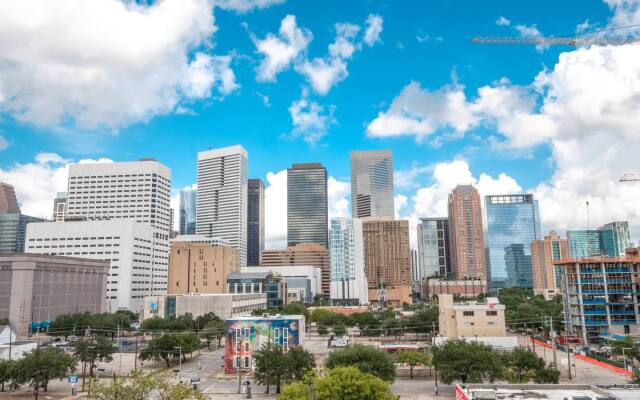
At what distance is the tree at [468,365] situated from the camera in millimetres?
57688

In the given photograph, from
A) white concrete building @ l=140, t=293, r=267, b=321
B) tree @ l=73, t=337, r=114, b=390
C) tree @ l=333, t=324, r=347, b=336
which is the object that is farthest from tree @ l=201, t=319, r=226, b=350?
tree @ l=73, t=337, r=114, b=390

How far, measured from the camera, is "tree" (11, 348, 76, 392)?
58.9m

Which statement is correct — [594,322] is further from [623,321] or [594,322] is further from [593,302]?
[623,321]

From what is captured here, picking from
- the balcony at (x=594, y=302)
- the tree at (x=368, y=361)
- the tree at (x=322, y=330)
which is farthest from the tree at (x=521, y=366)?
the tree at (x=322, y=330)

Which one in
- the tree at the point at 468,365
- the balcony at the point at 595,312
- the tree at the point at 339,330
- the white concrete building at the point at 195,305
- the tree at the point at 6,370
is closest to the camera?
the tree at the point at 468,365

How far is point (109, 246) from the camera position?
19275 cm

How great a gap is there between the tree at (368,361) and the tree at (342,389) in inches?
821

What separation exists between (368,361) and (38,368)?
39.1 m

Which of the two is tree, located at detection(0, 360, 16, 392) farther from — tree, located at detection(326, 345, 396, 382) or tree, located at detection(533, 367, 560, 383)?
tree, located at detection(533, 367, 560, 383)

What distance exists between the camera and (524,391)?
132 feet

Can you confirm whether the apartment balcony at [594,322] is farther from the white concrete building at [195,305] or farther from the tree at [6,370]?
the tree at [6,370]

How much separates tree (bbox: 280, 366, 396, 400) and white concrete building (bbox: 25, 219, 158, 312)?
170m

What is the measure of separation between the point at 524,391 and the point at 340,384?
1561cm

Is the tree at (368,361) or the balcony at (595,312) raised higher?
the balcony at (595,312)
